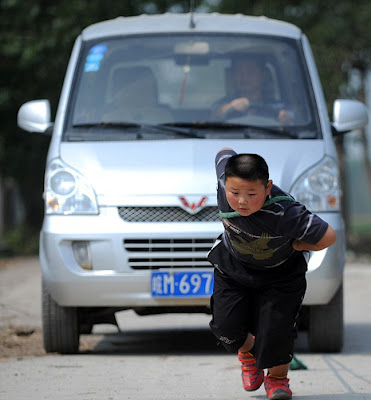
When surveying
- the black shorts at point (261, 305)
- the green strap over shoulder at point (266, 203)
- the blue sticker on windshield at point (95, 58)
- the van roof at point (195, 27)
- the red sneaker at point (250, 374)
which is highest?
the van roof at point (195, 27)

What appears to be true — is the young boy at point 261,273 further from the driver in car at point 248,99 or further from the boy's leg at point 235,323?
the driver in car at point 248,99

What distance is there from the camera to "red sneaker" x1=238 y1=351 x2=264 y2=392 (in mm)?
5082

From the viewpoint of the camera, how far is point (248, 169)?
448cm

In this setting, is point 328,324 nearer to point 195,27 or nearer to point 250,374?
point 250,374

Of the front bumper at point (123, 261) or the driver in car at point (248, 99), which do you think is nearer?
the front bumper at point (123, 261)

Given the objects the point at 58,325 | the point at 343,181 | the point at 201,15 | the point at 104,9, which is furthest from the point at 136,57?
the point at 343,181

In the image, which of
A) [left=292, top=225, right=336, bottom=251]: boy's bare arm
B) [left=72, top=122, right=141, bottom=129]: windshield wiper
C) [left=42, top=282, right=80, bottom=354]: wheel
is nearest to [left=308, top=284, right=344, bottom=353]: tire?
[left=42, top=282, right=80, bottom=354]: wheel

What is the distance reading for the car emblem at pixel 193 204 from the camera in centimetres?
647

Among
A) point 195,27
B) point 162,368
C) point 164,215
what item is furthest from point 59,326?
point 195,27

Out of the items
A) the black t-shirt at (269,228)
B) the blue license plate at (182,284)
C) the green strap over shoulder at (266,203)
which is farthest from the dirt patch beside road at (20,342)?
the green strap over shoulder at (266,203)

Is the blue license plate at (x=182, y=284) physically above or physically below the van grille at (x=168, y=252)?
below

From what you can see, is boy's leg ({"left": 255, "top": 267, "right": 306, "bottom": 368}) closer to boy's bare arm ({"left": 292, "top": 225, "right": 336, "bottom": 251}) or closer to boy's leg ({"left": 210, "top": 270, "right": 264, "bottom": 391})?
boy's leg ({"left": 210, "top": 270, "right": 264, "bottom": 391})

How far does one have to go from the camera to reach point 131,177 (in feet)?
21.6

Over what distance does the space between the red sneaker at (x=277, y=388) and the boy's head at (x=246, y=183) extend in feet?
3.11
